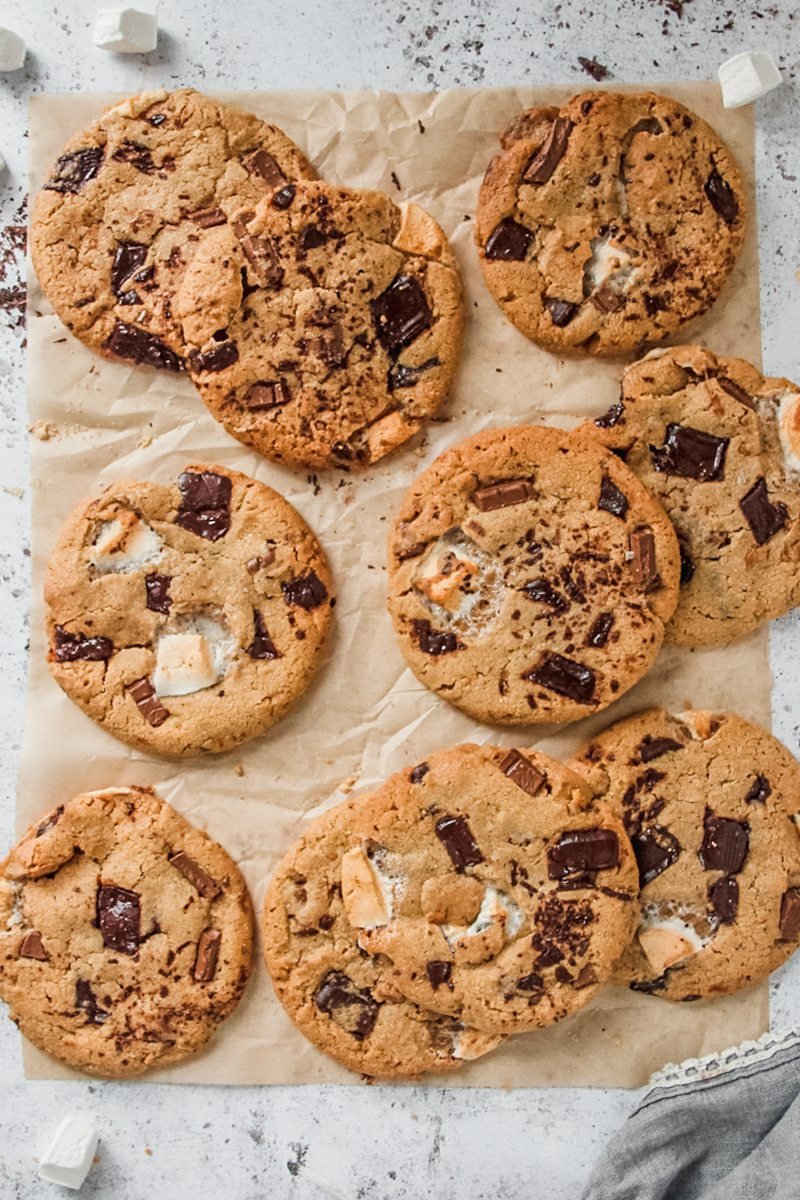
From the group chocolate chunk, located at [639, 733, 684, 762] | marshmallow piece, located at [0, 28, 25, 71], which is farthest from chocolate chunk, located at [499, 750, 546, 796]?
marshmallow piece, located at [0, 28, 25, 71]

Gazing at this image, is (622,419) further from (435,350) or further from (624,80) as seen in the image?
(624,80)

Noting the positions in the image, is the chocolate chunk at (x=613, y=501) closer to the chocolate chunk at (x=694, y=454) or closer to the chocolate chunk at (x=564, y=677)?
the chocolate chunk at (x=694, y=454)

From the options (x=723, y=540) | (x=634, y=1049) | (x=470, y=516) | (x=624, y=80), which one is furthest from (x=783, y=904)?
(x=624, y=80)

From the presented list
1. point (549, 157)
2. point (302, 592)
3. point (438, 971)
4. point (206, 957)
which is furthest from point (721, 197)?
point (206, 957)

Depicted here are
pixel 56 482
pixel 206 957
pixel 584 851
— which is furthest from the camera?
pixel 56 482

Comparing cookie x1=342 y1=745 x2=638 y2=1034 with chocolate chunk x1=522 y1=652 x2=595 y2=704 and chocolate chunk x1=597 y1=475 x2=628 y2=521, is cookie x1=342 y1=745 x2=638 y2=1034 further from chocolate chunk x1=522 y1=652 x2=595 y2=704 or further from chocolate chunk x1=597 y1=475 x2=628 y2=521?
chocolate chunk x1=597 y1=475 x2=628 y2=521

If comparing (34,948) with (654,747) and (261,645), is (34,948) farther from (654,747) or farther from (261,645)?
(654,747)

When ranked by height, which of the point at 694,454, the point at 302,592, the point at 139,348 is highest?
the point at 139,348
